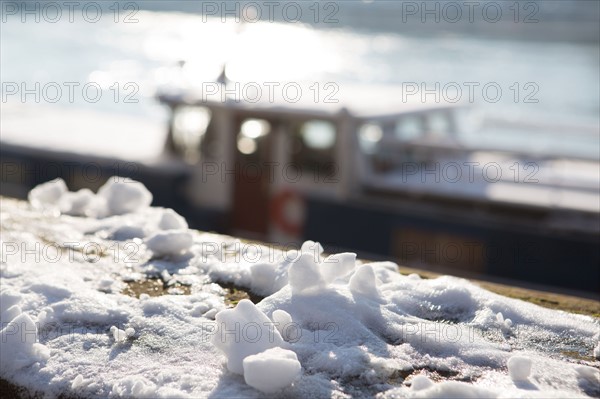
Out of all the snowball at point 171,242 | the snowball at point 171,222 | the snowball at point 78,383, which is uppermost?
the snowball at point 171,222

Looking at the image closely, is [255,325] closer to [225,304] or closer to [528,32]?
[225,304]

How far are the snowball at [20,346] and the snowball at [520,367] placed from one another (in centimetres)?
140

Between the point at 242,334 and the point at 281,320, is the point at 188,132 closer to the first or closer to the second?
the point at 281,320

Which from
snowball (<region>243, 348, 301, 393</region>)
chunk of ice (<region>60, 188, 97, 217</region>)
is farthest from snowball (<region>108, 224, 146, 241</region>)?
snowball (<region>243, 348, 301, 393</region>)

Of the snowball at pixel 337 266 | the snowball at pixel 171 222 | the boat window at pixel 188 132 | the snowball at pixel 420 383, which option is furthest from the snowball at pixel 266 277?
the boat window at pixel 188 132

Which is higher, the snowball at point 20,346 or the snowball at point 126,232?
the snowball at point 126,232

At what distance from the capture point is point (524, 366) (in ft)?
7.13

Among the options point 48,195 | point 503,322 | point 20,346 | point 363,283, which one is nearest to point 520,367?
point 503,322

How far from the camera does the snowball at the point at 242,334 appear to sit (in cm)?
219

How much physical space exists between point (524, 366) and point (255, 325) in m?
0.79

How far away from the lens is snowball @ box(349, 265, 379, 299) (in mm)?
2639

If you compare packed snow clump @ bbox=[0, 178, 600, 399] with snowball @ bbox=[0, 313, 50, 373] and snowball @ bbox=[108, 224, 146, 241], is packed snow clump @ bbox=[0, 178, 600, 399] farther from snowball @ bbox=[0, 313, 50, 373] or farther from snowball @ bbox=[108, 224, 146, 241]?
snowball @ bbox=[108, 224, 146, 241]

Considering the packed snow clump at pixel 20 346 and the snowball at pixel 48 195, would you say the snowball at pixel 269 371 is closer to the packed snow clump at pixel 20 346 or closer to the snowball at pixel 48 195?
the packed snow clump at pixel 20 346

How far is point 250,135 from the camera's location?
11.6 m
